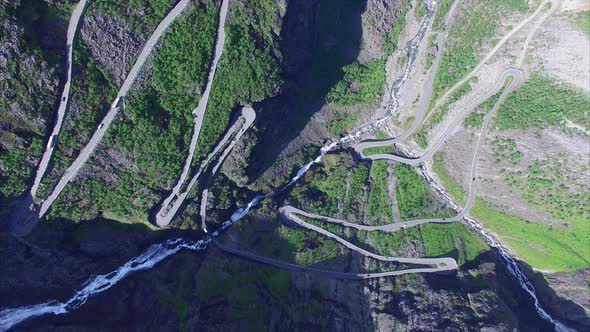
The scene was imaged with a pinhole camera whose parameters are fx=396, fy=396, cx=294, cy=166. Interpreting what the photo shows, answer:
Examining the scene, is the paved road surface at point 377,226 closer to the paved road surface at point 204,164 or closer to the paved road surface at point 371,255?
the paved road surface at point 371,255

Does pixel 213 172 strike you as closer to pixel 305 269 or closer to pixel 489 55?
pixel 305 269

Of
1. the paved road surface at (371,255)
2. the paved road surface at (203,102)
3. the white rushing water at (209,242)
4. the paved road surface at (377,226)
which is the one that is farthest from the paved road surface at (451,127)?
the paved road surface at (203,102)

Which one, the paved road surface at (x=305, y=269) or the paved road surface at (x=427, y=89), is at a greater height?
the paved road surface at (x=427, y=89)

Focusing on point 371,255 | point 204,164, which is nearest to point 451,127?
point 371,255

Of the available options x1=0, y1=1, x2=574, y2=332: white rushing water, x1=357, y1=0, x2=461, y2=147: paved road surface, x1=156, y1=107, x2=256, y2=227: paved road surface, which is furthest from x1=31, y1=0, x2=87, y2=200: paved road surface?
x1=357, y1=0, x2=461, y2=147: paved road surface

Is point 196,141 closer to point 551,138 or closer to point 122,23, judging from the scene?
point 122,23

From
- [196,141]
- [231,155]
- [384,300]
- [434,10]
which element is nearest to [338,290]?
[384,300]

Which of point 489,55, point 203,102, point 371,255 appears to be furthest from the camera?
point 489,55
